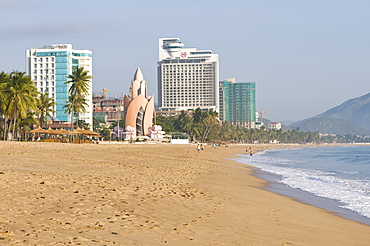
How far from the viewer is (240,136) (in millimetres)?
183000

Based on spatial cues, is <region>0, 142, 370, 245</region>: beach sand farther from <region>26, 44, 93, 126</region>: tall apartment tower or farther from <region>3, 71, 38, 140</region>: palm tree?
<region>26, 44, 93, 126</region>: tall apartment tower

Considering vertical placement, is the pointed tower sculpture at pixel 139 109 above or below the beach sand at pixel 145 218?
above

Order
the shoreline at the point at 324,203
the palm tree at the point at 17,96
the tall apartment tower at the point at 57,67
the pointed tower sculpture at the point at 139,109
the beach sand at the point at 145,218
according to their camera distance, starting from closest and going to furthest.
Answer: the beach sand at the point at 145,218 → the shoreline at the point at 324,203 → the palm tree at the point at 17,96 → the pointed tower sculpture at the point at 139,109 → the tall apartment tower at the point at 57,67

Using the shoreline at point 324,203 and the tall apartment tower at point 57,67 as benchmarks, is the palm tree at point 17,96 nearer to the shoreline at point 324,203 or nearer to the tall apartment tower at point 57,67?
the shoreline at point 324,203

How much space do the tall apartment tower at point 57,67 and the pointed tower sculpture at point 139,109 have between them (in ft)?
118

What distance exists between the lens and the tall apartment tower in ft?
418

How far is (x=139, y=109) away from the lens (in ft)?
310

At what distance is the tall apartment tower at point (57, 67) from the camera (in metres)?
127

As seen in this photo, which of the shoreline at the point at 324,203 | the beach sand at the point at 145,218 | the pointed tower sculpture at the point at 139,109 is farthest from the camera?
the pointed tower sculpture at the point at 139,109

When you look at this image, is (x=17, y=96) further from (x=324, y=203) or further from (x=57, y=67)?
(x=57, y=67)

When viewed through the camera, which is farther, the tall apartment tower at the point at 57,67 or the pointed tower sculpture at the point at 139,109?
the tall apartment tower at the point at 57,67

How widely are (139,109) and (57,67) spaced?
4419cm

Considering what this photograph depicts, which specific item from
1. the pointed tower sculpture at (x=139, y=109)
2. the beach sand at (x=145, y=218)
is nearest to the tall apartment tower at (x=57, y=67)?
the pointed tower sculpture at (x=139, y=109)

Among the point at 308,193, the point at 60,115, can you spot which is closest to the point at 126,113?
A: the point at 60,115
